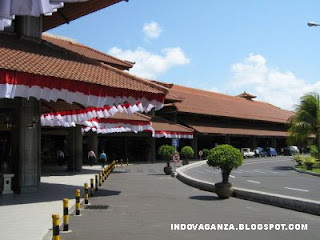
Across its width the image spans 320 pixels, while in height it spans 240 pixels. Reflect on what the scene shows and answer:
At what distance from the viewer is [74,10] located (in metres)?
20.0

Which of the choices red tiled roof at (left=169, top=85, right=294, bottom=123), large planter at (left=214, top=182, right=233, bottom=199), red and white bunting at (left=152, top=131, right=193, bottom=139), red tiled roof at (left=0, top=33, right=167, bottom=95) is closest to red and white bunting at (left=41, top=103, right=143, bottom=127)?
A: red tiled roof at (left=0, top=33, right=167, bottom=95)

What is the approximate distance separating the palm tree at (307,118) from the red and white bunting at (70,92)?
2256 centimetres

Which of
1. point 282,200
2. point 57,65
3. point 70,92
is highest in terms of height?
point 57,65

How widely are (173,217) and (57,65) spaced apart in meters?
7.42

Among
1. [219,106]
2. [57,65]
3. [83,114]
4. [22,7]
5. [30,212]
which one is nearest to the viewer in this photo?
[22,7]

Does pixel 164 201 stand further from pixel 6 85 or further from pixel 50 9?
pixel 50 9

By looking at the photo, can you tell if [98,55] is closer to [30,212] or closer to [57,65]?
[57,65]

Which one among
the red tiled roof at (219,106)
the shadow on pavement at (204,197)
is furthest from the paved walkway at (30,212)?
the red tiled roof at (219,106)

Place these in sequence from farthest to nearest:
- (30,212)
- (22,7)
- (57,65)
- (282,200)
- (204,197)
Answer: (204,197) → (57,65) → (282,200) → (30,212) → (22,7)

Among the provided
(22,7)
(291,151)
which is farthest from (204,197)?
(291,151)

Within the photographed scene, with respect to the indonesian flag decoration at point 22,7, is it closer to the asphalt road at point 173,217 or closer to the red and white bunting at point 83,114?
the asphalt road at point 173,217

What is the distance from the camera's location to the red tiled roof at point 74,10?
766 inches

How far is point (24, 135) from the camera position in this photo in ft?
53.9

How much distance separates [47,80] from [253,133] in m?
51.6
